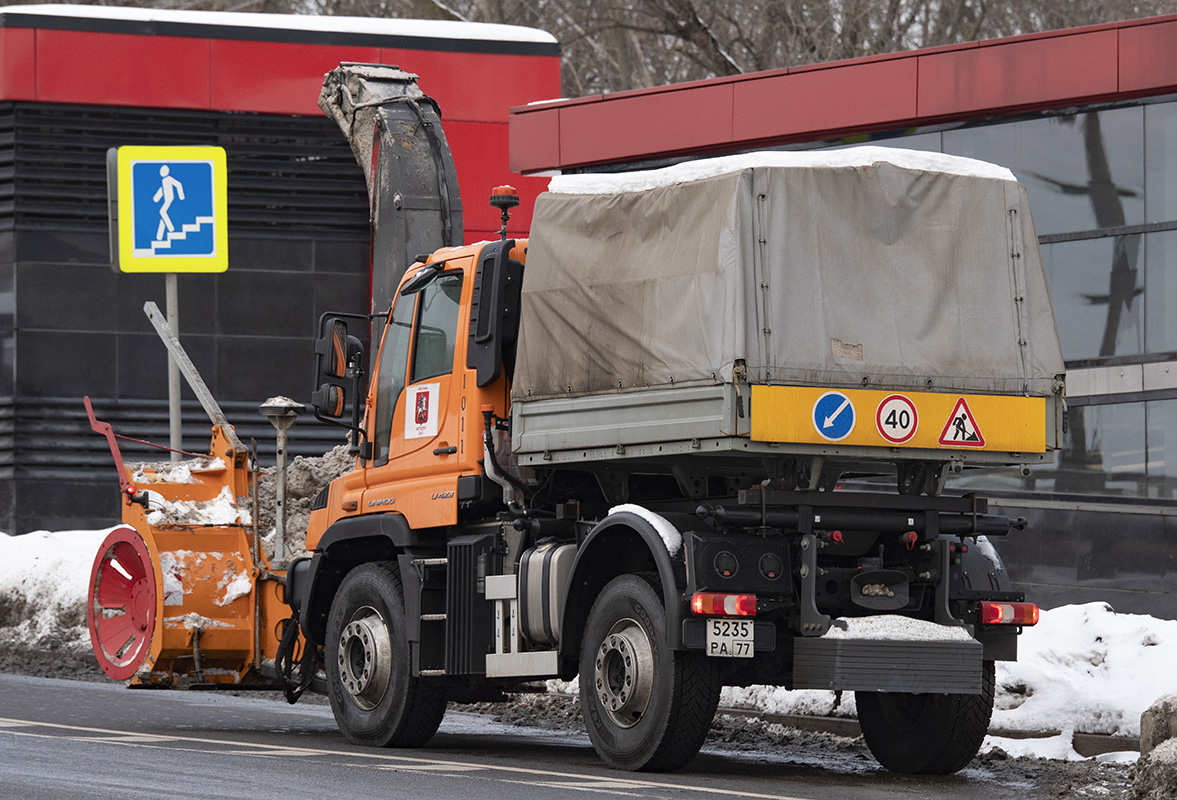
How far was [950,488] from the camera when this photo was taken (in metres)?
17.3

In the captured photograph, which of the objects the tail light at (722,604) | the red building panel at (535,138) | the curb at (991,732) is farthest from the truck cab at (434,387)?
the red building panel at (535,138)

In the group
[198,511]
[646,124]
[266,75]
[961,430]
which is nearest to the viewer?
[961,430]

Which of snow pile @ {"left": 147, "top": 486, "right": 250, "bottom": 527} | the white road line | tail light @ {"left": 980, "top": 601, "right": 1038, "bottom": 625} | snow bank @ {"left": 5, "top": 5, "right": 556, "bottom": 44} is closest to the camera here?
the white road line

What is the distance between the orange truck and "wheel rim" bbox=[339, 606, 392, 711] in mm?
20

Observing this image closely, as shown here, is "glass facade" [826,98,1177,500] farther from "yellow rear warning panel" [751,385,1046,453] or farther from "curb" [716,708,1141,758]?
"yellow rear warning panel" [751,385,1046,453]

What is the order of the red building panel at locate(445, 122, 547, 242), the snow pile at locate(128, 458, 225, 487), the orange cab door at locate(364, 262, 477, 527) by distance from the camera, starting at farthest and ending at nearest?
the red building panel at locate(445, 122, 547, 242)
the snow pile at locate(128, 458, 225, 487)
the orange cab door at locate(364, 262, 477, 527)

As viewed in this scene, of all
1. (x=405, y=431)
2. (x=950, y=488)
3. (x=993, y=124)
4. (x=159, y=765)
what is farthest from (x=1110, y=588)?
(x=159, y=765)

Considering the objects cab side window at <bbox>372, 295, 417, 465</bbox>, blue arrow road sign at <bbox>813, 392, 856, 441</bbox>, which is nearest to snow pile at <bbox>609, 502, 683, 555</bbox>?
blue arrow road sign at <bbox>813, 392, 856, 441</bbox>

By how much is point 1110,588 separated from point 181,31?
12.0m

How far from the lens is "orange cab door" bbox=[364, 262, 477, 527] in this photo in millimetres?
11266

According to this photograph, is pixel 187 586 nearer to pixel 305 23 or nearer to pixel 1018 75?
pixel 1018 75

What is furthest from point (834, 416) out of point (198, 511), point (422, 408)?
point (198, 511)

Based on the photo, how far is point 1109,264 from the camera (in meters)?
16.4

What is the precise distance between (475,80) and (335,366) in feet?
38.3
